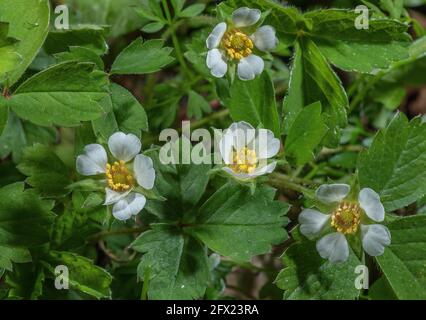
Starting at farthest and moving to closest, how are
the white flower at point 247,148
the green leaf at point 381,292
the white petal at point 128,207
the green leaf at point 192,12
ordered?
1. the green leaf at point 192,12
2. the green leaf at point 381,292
3. the white flower at point 247,148
4. the white petal at point 128,207

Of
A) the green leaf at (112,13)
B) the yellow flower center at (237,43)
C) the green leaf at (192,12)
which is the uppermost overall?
the green leaf at (112,13)

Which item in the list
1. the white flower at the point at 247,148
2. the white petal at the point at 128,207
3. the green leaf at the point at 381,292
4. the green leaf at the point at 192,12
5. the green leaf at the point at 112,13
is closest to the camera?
the white petal at the point at 128,207

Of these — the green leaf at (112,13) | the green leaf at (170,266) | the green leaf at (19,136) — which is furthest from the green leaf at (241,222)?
the green leaf at (112,13)

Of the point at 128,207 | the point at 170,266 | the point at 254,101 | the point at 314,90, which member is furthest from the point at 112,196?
the point at 314,90

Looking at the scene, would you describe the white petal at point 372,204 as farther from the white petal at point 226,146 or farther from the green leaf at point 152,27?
the green leaf at point 152,27

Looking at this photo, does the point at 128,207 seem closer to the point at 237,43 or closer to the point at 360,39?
the point at 237,43
